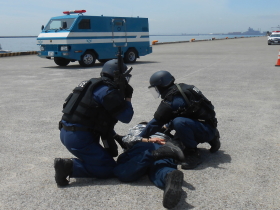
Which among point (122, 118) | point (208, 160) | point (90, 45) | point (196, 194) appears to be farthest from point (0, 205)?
point (90, 45)

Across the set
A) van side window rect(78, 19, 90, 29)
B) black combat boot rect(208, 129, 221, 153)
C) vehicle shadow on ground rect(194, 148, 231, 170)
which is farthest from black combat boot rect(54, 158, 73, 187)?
van side window rect(78, 19, 90, 29)

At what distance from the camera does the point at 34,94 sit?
9.37 metres

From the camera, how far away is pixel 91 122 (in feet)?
12.6

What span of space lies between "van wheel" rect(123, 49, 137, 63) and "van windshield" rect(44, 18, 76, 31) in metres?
3.19

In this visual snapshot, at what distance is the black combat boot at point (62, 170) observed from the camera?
12.1 ft

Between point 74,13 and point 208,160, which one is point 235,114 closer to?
point 208,160

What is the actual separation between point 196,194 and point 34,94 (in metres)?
6.74

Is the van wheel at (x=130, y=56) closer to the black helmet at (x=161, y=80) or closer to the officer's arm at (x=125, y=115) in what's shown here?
the black helmet at (x=161, y=80)

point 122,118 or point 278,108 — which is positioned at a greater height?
point 122,118

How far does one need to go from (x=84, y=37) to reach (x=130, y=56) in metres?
2.92

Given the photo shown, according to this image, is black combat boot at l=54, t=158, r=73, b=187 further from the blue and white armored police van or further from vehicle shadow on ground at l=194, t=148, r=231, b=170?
the blue and white armored police van

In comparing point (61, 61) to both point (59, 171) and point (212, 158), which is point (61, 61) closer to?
point (212, 158)

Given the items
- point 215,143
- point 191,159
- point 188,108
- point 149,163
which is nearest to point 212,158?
point 215,143

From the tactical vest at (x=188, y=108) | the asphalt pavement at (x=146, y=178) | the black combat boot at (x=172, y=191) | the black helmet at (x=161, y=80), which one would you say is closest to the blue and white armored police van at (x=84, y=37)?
the asphalt pavement at (x=146, y=178)
